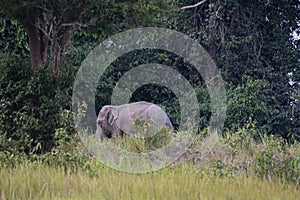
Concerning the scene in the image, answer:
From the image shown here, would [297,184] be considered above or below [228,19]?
below

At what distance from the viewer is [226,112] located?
1148 cm

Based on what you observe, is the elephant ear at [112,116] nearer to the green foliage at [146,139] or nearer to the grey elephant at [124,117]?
the grey elephant at [124,117]

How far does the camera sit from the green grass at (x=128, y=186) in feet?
13.6

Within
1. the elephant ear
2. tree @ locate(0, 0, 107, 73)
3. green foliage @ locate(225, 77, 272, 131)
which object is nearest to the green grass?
tree @ locate(0, 0, 107, 73)

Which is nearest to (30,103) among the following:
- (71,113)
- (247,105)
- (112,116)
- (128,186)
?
(71,113)

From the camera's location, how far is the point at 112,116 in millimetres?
9305

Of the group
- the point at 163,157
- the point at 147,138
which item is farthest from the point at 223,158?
the point at 147,138

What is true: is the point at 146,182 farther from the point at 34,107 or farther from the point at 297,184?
the point at 34,107

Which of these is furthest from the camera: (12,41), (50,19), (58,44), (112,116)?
(12,41)

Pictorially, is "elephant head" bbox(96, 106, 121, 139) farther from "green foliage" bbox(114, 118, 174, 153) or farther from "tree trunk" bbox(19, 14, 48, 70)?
"tree trunk" bbox(19, 14, 48, 70)

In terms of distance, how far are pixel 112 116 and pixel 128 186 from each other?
498 centimetres

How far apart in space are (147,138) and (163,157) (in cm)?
95

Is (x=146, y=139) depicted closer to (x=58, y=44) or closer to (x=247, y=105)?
(x=58, y=44)

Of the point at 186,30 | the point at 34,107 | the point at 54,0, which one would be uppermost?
the point at 186,30
